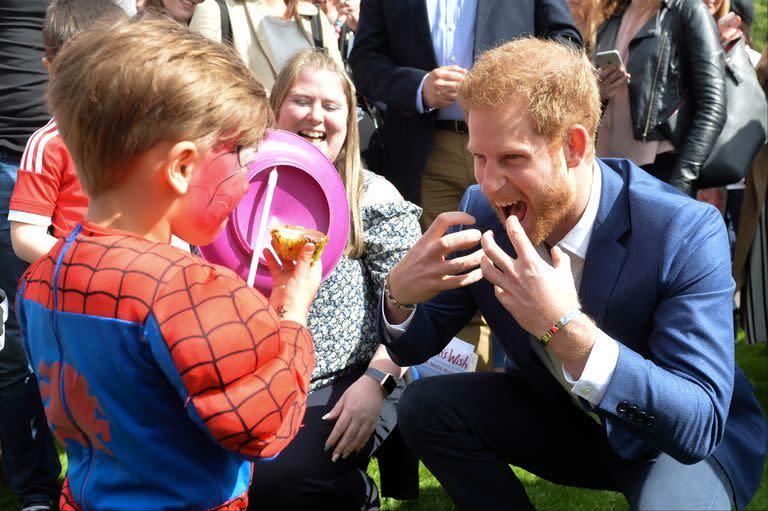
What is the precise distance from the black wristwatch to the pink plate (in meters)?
0.48

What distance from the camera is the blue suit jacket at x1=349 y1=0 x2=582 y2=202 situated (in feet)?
13.3

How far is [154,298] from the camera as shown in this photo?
165cm

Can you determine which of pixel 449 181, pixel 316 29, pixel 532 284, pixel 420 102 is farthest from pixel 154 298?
pixel 316 29

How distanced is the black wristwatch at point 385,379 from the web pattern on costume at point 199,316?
1.26 m

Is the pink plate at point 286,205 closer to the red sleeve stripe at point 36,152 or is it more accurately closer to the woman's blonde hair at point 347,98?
the woman's blonde hair at point 347,98

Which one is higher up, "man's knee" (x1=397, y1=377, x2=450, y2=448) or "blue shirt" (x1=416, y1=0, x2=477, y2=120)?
"blue shirt" (x1=416, y1=0, x2=477, y2=120)

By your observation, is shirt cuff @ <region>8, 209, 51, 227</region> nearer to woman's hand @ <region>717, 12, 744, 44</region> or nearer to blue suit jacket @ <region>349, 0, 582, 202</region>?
blue suit jacket @ <region>349, 0, 582, 202</region>

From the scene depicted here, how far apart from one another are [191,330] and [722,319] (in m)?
1.39

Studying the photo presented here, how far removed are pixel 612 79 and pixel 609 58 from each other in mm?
129

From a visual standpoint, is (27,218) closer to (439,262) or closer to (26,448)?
(26,448)

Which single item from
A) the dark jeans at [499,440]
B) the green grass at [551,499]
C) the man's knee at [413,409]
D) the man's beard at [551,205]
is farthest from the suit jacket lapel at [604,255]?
the green grass at [551,499]

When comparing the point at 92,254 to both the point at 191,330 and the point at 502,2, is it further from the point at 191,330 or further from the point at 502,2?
the point at 502,2

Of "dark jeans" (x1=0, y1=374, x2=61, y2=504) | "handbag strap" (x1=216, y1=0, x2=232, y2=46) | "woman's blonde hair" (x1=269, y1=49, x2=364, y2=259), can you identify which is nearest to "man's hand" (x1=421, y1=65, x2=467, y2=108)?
"woman's blonde hair" (x1=269, y1=49, x2=364, y2=259)

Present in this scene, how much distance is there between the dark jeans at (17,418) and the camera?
3.45m
